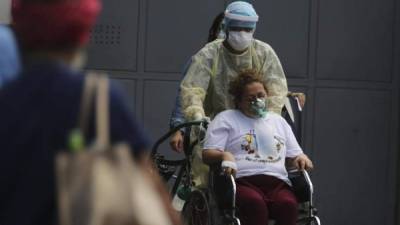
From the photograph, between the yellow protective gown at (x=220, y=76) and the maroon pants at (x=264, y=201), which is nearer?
the maroon pants at (x=264, y=201)

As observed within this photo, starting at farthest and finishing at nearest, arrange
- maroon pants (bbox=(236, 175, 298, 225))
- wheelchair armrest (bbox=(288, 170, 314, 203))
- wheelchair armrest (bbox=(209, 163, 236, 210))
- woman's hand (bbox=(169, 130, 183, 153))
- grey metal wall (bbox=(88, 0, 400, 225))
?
1. grey metal wall (bbox=(88, 0, 400, 225))
2. woman's hand (bbox=(169, 130, 183, 153))
3. wheelchair armrest (bbox=(288, 170, 314, 203))
4. maroon pants (bbox=(236, 175, 298, 225))
5. wheelchair armrest (bbox=(209, 163, 236, 210))

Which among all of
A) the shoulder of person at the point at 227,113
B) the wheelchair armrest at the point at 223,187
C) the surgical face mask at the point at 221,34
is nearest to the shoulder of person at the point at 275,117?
the shoulder of person at the point at 227,113

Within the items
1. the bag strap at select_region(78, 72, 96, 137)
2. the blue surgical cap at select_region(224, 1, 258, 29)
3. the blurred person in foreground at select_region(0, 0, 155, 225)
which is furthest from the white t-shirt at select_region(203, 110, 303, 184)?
the bag strap at select_region(78, 72, 96, 137)

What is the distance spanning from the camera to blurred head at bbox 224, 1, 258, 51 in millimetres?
7414

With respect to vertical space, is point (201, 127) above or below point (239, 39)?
below

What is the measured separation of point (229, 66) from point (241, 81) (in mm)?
464

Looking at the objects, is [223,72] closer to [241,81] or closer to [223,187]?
[241,81]

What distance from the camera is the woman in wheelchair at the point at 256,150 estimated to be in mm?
6824

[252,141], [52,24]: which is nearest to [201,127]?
[252,141]

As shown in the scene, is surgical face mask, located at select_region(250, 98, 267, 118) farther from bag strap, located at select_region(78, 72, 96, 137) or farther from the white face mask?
bag strap, located at select_region(78, 72, 96, 137)

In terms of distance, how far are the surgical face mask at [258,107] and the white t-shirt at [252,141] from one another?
5 cm

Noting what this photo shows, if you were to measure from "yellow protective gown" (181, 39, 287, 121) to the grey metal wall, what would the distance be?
2.70 metres

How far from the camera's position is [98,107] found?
3.02 metres

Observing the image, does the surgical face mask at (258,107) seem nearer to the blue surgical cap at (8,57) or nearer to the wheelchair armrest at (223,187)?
the wheelchair armrest at (223,187)
